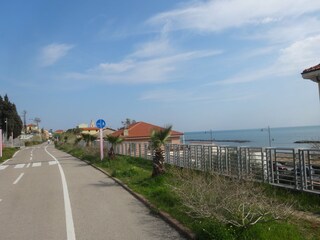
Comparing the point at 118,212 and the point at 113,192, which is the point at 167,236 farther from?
the point at 113,192

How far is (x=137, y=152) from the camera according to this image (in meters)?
29.8

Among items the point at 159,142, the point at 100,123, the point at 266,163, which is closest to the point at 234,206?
the point at 266,163

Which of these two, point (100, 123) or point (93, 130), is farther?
point (93, 130)

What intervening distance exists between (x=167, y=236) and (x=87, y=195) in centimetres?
616

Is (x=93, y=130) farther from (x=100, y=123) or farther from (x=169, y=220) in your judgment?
(x=169, y=220)

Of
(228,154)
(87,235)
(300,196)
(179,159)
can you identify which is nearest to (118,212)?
(87,235)

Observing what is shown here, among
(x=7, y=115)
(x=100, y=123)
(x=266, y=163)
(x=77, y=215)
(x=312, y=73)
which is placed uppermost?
(x=7, y=115)

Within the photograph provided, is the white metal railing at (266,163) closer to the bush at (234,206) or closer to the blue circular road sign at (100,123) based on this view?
the bush at (234,206)

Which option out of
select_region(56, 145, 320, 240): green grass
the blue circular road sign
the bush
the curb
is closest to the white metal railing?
select_region(56, 145, 320, 240): green grass

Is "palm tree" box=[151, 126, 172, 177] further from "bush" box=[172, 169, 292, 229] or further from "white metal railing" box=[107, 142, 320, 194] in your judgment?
"bush" box=[172, 169, 292, 229]

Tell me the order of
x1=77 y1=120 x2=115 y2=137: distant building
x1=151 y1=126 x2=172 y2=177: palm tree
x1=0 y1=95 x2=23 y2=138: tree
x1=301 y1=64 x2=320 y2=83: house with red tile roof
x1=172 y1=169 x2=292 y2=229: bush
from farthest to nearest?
x1=0 y1=95 x2=23 y2=138: tree → x1=77 y1=120 x2=115 y2=137: distant building → x1=151 y1=126 x2=172 y2=177: palm tree → x1=301 y1=64 x2=320 y2=83: house with red tile roof → x1=172 y1=169 x2=292 y2=229: bush

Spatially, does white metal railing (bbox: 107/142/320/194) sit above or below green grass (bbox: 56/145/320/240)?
above

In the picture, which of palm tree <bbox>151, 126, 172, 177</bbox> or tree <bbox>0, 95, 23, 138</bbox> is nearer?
palm tree <bbox>151, 126, 172, 177</bbox>

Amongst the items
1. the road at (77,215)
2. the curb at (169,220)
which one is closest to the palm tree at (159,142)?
the road at (77,215)
